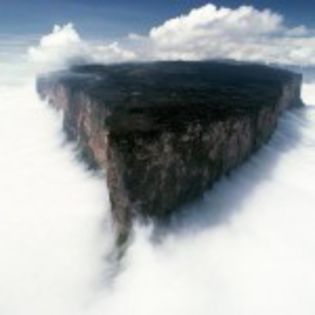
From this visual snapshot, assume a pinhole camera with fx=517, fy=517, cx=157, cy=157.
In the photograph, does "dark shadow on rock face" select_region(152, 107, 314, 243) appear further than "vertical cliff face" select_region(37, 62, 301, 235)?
Yes

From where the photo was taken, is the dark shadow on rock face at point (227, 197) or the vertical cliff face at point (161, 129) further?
the dark shadow on rock face at point (227, 197)

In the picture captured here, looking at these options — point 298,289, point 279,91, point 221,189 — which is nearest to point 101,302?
point 298,289

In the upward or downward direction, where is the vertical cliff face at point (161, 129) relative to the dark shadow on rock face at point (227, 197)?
upward

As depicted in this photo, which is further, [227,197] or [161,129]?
[227,197]

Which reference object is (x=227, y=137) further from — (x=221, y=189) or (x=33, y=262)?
(x=33, y=262)
